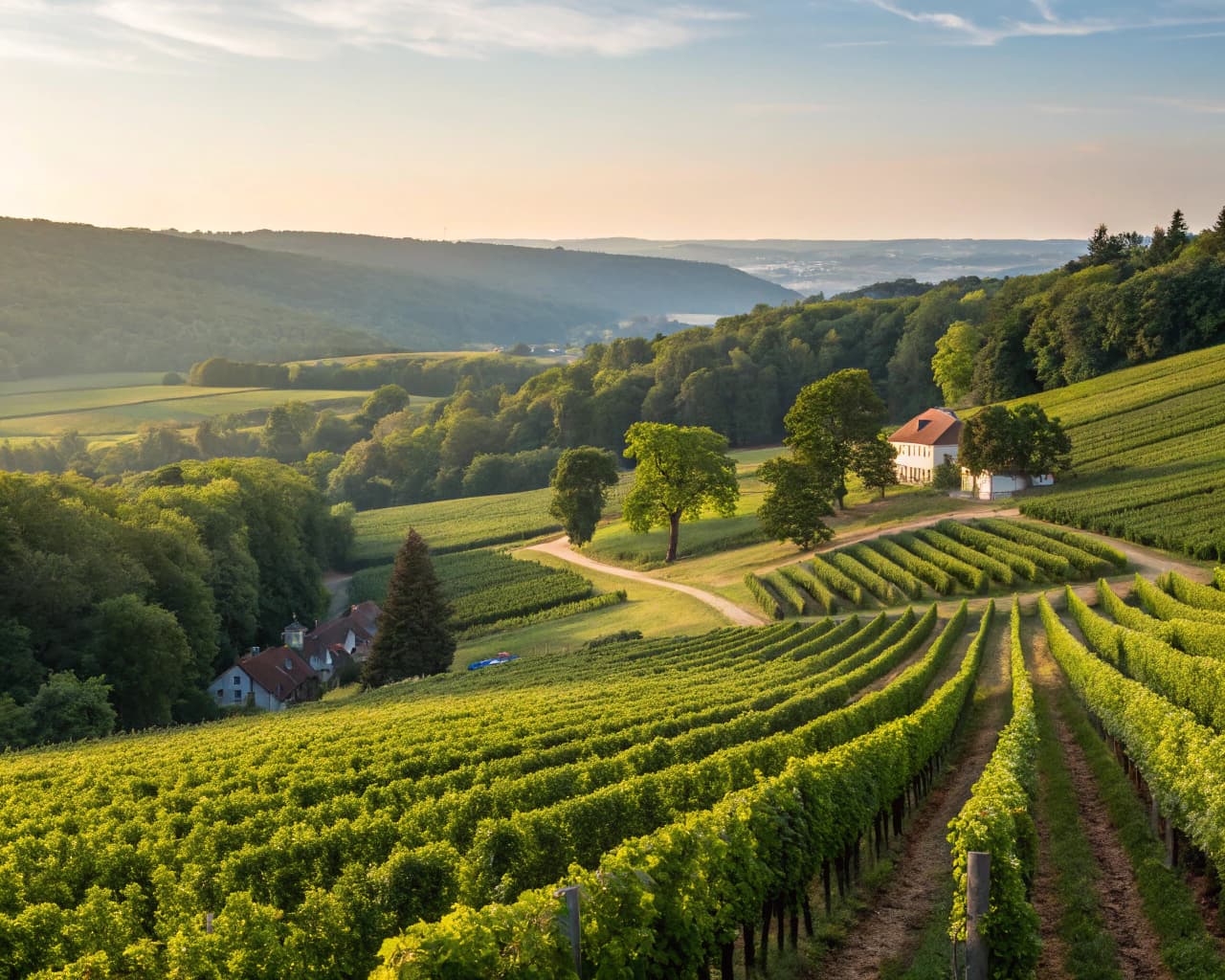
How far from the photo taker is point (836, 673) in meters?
34.0

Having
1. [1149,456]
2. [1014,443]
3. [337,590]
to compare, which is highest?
[1014,443]

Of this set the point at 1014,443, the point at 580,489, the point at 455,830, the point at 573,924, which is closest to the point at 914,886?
the point at 455,830

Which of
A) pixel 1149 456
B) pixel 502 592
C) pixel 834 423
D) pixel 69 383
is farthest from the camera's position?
pixel 69 383

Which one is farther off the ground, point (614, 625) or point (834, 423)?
point (834, 423)

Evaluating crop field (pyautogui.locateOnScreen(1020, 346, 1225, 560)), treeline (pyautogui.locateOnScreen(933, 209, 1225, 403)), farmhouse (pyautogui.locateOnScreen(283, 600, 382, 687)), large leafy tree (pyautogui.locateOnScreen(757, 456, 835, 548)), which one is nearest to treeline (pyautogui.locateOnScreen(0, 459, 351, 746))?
farmhouse (pyautogui.locateOnScreen(283, 600, 382, 687))

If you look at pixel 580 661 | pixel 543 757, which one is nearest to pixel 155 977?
pixel 543 757

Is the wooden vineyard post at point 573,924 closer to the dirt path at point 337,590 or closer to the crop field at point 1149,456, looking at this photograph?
the crop field at point 1149,456

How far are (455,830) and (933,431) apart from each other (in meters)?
70.3

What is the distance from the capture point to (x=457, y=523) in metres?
103

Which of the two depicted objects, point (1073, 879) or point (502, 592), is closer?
point (1073, 879)

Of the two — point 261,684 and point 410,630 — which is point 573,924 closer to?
point 410,630

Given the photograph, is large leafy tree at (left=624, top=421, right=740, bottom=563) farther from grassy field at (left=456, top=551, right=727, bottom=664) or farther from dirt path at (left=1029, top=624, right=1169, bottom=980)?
dirt path at (left=1029, top=624, right=1169, bottom=980)

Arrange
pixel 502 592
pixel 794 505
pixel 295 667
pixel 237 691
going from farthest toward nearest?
pixel 502 592 < pixel 794 505 < pixel 295 667 < pixel 237 691

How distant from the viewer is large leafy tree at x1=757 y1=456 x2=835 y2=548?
65.3 m
